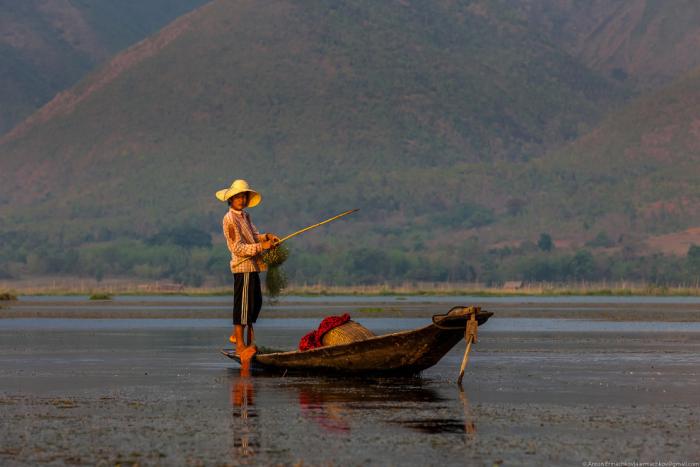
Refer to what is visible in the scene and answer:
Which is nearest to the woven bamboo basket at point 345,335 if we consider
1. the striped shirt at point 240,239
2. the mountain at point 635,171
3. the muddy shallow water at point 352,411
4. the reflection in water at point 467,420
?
the muddy shallow water at point 352,411

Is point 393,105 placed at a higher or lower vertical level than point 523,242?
higher

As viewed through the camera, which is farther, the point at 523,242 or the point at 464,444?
the point at 523,242

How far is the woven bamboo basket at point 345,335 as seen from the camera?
23.3 m

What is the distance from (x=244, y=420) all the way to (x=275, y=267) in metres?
10.8

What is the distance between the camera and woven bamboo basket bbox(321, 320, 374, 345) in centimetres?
2334

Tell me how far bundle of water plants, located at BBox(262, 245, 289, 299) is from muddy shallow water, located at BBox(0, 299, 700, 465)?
168 cm

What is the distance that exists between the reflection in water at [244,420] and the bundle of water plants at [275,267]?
3.38 meters

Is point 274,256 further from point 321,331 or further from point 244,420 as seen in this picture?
point 244,420

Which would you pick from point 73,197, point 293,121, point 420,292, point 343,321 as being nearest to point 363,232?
point 293,121

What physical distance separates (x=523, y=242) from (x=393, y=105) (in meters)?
47.4

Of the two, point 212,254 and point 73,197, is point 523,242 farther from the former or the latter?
point 73,197

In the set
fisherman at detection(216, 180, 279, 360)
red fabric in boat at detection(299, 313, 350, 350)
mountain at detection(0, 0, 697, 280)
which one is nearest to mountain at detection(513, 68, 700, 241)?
mountain at detection(0, 0, 697, 280)

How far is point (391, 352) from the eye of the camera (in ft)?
73.4

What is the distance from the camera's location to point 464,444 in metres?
15.3
